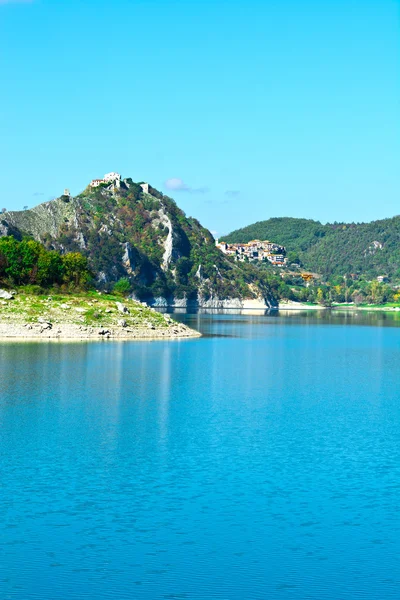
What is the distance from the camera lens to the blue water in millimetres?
17797

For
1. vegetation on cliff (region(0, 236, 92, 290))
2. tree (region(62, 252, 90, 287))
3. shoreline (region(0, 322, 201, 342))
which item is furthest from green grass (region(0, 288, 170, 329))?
tree (region(62, 252, 90, 287))

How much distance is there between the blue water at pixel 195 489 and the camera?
1780 cm

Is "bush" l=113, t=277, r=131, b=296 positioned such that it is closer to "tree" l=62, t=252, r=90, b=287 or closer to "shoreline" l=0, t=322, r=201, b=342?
"tree" l=62, t=252, r=90, b=287

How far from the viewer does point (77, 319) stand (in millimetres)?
77875

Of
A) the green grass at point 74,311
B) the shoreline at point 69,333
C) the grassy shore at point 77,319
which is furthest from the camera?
the green grass at point 74,311

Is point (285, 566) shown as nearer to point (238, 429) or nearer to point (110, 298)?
point (238, 429)

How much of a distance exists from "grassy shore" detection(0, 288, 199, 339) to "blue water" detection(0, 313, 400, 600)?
24709 mm

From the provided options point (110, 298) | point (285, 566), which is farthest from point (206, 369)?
point (285, 566)

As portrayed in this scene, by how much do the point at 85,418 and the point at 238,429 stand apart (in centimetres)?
682

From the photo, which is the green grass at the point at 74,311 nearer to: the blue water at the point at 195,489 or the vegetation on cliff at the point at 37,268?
the vegetation on cliff at the point at 37,268

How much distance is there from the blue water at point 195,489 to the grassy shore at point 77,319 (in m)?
24.7

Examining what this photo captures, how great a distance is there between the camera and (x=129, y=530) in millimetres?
20562

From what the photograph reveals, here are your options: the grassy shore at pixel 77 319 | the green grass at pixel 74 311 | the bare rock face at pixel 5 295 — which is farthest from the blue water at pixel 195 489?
the bare rock face at pixel 5 295

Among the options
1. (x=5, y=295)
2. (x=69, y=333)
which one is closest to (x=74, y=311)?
(x=69, y=333)
